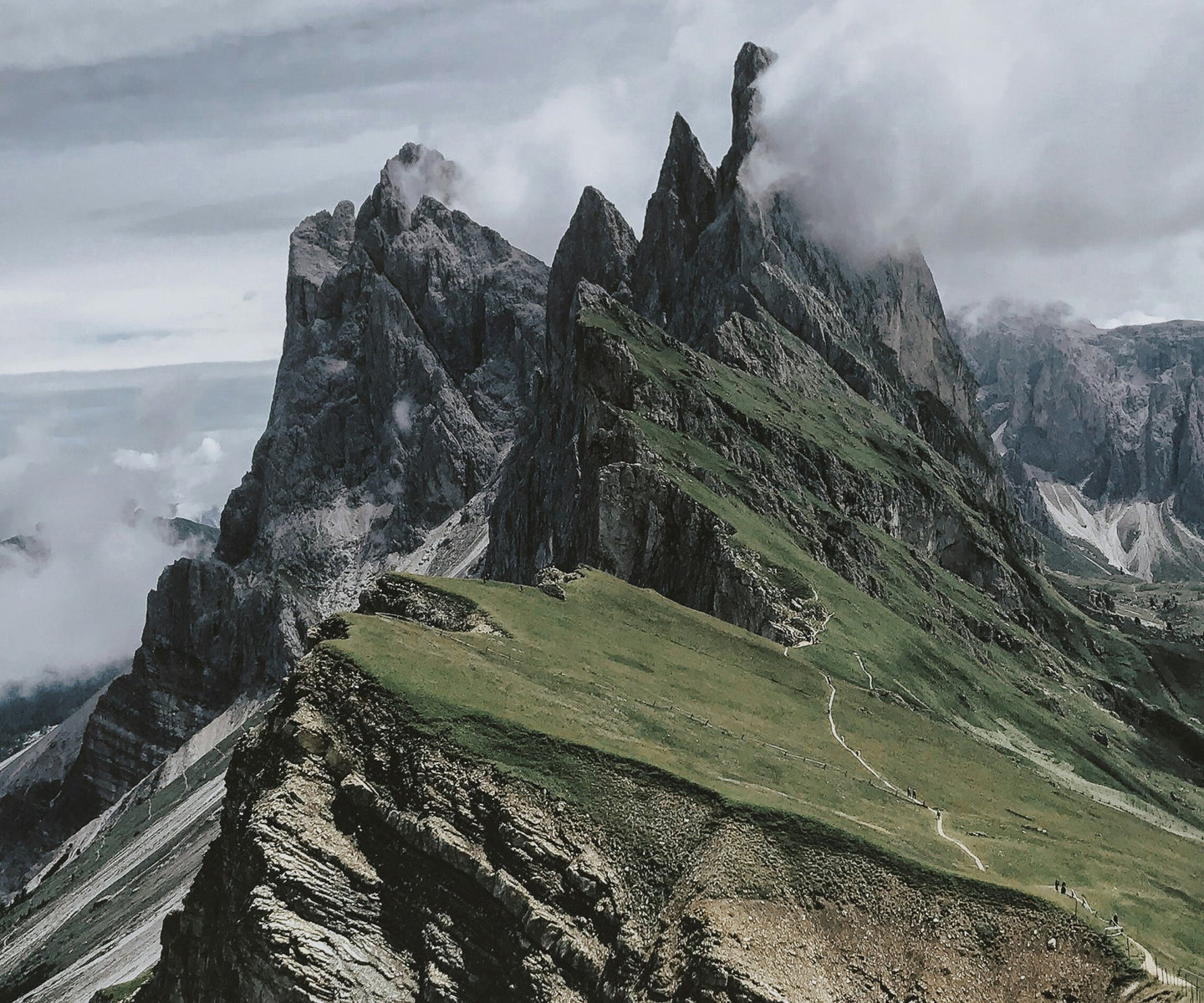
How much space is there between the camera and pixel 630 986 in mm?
49781

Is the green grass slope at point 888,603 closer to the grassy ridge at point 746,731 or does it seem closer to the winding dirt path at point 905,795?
the grassy ridge at point 746,731

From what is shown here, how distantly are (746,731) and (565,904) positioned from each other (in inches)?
1057

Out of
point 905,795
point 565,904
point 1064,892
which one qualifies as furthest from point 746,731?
point 565,904

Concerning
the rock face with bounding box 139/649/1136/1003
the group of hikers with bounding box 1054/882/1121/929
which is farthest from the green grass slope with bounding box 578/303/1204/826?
the rock face with bounding box 139/649/1136/1003

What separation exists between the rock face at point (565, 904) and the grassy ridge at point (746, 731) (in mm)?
2163

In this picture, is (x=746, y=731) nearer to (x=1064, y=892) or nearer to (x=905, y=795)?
(x=905, y=795)

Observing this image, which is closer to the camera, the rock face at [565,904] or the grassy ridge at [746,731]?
the rock face at [565,904]

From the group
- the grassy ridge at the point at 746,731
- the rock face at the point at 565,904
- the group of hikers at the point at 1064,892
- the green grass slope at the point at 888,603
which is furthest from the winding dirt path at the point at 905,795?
the green grass slope at the point at 888,603

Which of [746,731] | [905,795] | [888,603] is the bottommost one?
[905,795]

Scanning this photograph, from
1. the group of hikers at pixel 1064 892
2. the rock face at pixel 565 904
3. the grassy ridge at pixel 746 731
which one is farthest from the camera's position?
the grassy ridge at pixel 746 731

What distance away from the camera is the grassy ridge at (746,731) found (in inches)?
2299

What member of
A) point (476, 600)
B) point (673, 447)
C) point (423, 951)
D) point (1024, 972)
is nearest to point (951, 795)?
point (1024, 972)

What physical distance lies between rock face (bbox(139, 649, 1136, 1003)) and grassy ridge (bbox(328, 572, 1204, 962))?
2163 millimetres

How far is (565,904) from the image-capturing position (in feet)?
174
